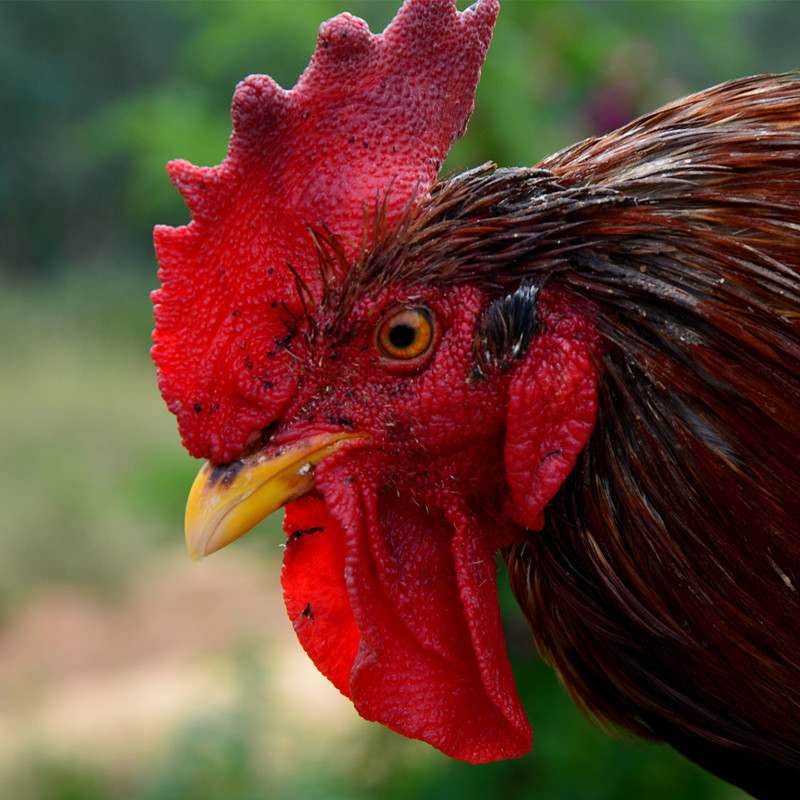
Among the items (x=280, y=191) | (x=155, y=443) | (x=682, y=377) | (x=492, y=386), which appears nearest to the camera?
(x=682, y=377)

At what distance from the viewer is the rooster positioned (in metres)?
1.55

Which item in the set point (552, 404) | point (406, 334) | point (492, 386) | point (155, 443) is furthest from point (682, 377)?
point (155, 443)

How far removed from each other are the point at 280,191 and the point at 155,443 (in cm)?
745

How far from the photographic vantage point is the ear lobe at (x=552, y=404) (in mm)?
1613

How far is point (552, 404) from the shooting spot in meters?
1.63

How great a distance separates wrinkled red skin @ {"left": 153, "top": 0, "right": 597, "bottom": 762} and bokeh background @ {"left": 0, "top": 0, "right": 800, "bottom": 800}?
1.97 m

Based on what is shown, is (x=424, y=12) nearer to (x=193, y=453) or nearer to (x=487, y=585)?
(x=193, y=453)

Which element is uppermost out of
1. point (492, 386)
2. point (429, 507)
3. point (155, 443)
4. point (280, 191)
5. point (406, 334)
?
point (155, 443)

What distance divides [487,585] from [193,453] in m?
0.67

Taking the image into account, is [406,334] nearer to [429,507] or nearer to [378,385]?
[378,385]

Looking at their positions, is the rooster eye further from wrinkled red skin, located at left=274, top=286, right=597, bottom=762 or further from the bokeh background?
the bokeh background

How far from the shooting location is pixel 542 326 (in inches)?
64.1

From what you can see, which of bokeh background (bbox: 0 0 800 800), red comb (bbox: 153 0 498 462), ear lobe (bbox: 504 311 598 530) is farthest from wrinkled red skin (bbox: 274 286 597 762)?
bokeh background (bbox: 0 0 800 800)

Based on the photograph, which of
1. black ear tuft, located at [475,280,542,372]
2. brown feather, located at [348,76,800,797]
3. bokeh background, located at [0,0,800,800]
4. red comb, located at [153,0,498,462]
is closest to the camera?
brown feather, located at [348,76,800,797]
